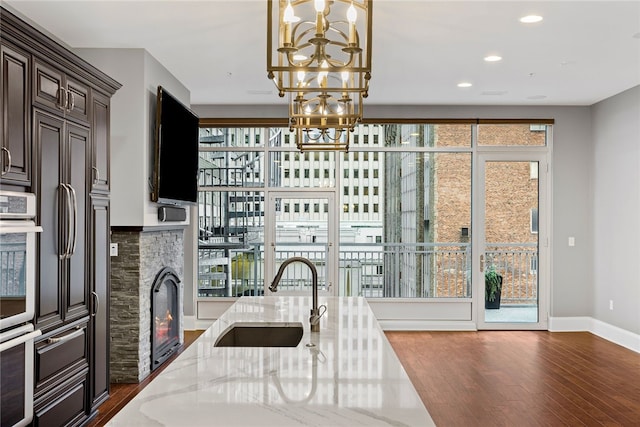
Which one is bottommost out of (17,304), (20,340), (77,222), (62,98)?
(20,340)

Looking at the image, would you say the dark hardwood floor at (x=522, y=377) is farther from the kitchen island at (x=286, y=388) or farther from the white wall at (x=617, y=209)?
the kitchen island at (x=286, y=388)

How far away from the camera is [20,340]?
8.91 ft

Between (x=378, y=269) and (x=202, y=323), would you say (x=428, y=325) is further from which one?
(x=202, y=323)

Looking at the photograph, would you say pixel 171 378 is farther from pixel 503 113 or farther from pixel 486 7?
Result: pixel 503 113

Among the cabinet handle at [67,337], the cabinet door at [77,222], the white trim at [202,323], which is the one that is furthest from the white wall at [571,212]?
the cabinet handle at [67,337]

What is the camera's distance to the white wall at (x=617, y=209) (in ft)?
19.3

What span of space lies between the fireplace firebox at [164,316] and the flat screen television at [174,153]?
0.78 meters

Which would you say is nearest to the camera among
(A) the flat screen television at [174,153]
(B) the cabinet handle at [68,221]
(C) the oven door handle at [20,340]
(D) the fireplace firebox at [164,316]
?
(C) the oven door handle at [20,340]

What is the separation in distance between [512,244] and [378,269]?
1.77 m

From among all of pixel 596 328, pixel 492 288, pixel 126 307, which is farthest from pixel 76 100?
pixel 596 328

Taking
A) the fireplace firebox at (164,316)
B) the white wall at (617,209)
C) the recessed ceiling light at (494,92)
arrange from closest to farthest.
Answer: the fireplace firebox at (164,316) < the white wall at (617,209) < the recessed ceiling light at (494,92)

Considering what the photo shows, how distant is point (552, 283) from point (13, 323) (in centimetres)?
621

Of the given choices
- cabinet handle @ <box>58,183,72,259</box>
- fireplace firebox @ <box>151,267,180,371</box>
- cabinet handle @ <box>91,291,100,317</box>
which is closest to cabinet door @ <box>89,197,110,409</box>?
cabinet handle @ <box>91,291,100,317</box>

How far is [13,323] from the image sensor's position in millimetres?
2648
